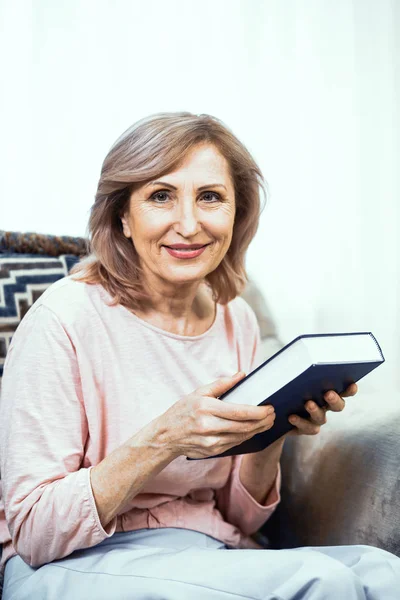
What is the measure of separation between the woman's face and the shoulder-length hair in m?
0.02

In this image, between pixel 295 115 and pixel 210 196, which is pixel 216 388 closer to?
pixel 210 196

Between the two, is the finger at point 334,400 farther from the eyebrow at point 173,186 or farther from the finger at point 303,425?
the eyebrow at point 173,186

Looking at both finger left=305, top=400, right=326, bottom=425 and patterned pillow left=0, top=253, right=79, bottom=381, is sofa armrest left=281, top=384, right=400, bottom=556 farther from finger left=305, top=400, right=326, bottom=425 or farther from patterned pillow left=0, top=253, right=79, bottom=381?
patterned pillow left=0, top=253, right=79, bottom=381

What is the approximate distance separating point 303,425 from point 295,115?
1.04 m

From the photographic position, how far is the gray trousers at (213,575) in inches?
31.6

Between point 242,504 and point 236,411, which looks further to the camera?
point 242,504

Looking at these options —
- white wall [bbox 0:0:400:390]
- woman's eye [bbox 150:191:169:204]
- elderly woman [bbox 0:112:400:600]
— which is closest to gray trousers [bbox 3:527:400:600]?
elderly woman [bbox 0:112:400:600]

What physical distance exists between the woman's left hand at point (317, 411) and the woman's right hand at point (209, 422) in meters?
0.12

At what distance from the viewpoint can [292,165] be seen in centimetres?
184

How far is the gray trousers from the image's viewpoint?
80cm

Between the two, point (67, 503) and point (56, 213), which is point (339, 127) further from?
point (67, 503)

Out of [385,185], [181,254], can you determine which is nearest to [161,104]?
[385,185]

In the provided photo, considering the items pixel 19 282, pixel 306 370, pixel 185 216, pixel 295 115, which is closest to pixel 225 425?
pixel 306 370

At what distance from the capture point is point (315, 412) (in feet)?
3.31
